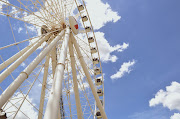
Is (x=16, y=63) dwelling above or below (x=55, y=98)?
above

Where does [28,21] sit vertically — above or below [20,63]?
above

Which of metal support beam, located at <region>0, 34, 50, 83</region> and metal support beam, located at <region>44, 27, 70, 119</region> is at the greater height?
metal support beam, located at <region>0, 34, 50, 83</region>

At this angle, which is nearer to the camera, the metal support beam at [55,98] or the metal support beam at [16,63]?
the metal support beam at [55,98]

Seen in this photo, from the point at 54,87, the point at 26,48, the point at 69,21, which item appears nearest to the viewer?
the point at 54,87

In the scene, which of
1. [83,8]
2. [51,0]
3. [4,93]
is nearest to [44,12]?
[51,0]

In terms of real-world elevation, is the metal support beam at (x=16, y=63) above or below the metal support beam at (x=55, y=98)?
above

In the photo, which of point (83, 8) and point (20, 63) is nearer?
point (20, 63)

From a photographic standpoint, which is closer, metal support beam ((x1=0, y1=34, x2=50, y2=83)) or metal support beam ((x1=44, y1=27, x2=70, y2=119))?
metal support beam ((x1=44, y1=27, x2=70, y2=119))

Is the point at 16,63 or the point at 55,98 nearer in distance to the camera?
the point at 55,98

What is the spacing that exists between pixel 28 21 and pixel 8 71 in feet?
13.3

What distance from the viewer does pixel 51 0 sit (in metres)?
13.7

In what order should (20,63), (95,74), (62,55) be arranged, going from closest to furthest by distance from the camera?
(62,55), (20,63), (95,74)

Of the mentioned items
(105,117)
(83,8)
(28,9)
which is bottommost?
(105,117)

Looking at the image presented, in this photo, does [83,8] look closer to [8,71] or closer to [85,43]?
[85,43]
